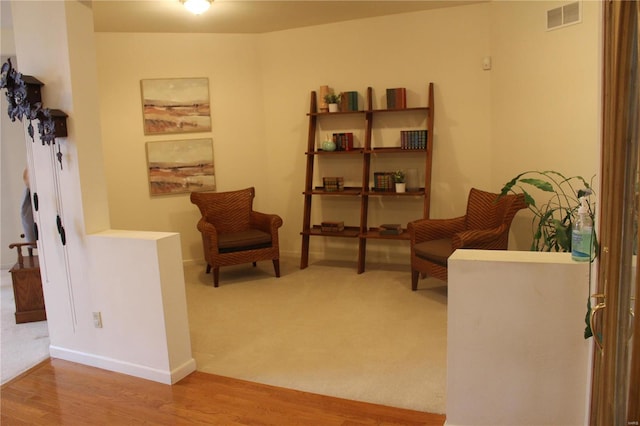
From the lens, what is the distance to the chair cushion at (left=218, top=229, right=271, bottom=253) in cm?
487

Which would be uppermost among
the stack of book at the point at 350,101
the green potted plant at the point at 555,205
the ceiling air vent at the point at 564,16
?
the ceiling air vent at the point at 564,16

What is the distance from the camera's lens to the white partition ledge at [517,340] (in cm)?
204

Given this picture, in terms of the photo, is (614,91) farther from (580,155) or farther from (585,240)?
(580,155)

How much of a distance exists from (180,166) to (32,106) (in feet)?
8.93

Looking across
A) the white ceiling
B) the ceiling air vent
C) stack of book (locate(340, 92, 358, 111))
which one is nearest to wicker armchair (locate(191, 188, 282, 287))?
stack of book (locate(340, 92, 358, 111))

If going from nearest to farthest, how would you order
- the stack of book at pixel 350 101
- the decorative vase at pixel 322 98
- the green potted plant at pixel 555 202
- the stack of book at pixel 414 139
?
the green potted plant at pixel 555 202
the stack of book at pixel 414 139
the stack of book at pixel 350 101
the decorative vase at pixel 322 98

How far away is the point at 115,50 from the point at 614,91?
5.16 metres

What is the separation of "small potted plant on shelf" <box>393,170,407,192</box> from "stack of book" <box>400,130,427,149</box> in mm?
275

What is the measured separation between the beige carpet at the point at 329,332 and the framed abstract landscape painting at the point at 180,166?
41.9 inches

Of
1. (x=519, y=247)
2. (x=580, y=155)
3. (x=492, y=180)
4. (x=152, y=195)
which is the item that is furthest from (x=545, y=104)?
(x=152, y=195)

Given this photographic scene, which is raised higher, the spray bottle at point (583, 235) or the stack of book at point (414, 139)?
→ the stack of book at point (414, 139)

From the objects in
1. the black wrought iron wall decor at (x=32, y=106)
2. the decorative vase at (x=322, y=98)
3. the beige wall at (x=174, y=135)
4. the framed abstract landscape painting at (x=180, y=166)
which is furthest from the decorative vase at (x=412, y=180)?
the black wrought iron wall decor at (x=32, y=106)

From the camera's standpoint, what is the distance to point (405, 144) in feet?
16.5

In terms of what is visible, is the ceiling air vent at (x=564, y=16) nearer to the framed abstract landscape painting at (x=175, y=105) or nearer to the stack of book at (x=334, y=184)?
the stack of book at (x=334, y=184)
